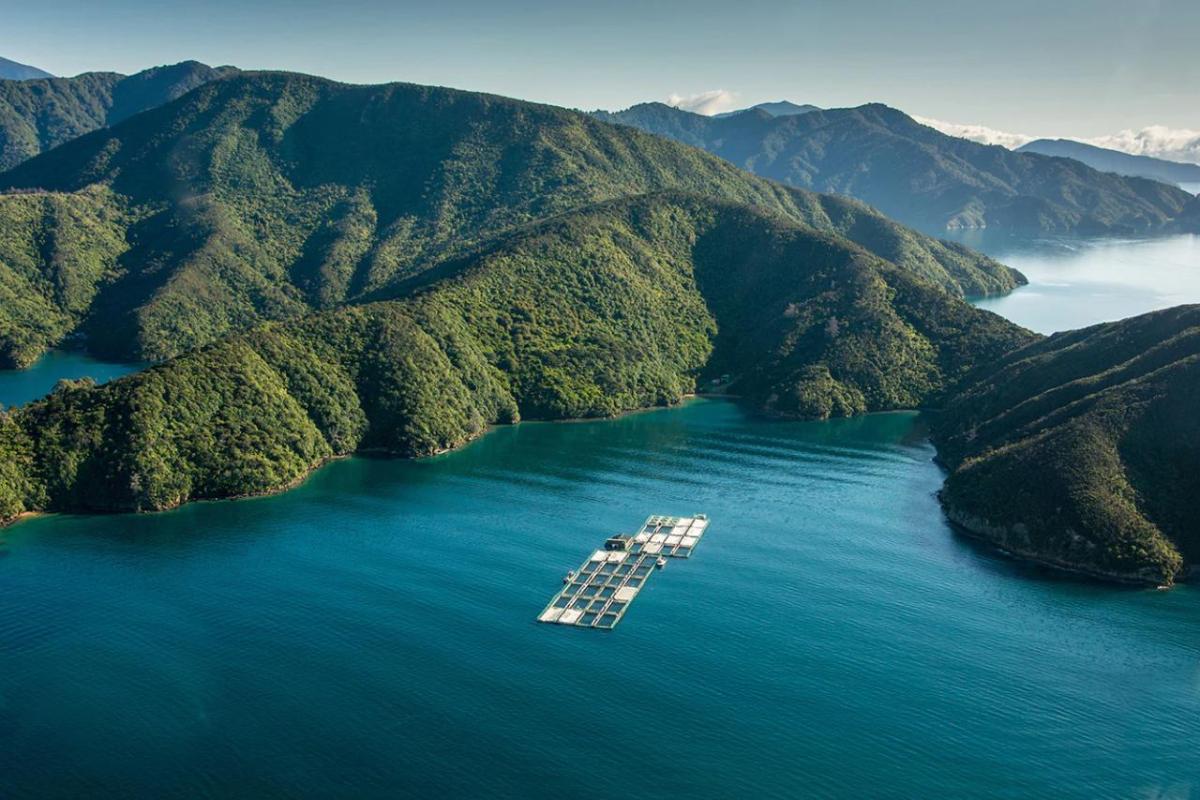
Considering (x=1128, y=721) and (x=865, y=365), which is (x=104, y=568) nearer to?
(x=1128, y=721)

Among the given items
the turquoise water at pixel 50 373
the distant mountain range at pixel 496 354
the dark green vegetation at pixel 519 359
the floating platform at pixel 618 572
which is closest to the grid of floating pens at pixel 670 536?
the floating platform at pixel 618 572

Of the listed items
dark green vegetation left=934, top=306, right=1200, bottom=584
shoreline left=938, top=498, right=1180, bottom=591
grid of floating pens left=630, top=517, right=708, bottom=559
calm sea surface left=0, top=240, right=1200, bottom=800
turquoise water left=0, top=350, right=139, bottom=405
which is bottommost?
calm sea surface left=0, top=240, right=1200, bottom=800

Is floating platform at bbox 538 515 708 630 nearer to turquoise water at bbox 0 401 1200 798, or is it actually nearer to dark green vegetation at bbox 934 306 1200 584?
turquoise water at bbox 0 401 1200 798

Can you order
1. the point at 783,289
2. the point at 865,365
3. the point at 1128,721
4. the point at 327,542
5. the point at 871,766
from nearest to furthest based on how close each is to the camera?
the point at 871,766 → the point at 1128,721 → the point at 327,542 → the point at 865,365 → the point at 783,289

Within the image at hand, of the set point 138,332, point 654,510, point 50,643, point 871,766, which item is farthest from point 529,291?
point 871,766

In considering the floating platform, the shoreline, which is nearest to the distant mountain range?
the floating platform

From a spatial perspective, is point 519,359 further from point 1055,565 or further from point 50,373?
point 50,373

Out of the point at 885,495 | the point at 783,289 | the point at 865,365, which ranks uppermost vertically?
the point at 783,289
